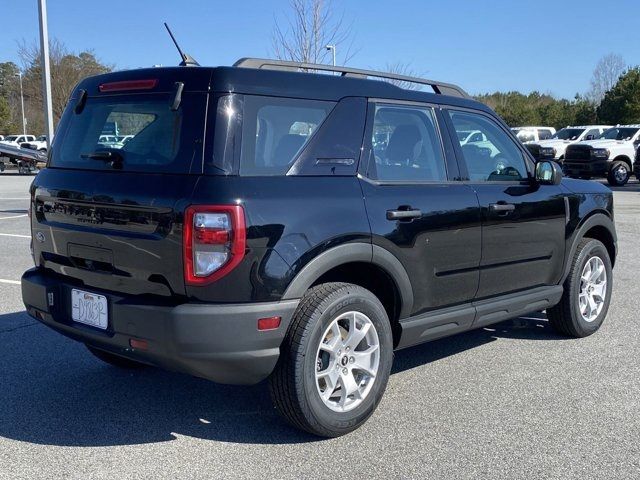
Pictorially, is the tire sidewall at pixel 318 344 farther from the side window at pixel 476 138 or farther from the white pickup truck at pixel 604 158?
the white pickup truck at pixel 604 158

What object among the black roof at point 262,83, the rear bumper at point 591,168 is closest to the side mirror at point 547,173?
the black roof at point 262,83

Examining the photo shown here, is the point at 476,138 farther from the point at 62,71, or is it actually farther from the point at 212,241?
the point at 62,71

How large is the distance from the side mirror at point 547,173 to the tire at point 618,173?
19.3 meters

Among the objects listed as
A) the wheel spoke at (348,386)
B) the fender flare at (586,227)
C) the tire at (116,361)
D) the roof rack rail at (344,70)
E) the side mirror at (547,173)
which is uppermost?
the roof rack rail at (344,70)

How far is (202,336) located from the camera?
3.20 metres

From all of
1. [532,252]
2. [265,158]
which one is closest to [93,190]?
[265,158]

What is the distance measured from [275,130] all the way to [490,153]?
1.96 meters

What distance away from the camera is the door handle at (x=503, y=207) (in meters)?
4.54

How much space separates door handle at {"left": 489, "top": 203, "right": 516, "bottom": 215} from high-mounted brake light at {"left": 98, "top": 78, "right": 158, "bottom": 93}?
2.30 m

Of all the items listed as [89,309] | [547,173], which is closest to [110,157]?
[89,309]

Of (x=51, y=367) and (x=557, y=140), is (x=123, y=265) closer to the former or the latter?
(x=51, y=367)

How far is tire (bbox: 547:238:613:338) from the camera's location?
5.38 meters

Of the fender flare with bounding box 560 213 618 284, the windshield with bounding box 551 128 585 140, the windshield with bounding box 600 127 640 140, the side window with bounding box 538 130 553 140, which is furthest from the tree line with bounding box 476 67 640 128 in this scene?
the fender flare with bounding box 560 213 618 284

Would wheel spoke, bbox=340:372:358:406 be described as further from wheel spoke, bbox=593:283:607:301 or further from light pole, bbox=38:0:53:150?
light pole, bbox=38:0:53:150
